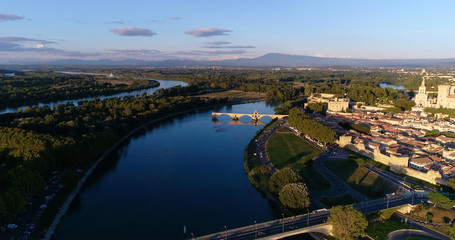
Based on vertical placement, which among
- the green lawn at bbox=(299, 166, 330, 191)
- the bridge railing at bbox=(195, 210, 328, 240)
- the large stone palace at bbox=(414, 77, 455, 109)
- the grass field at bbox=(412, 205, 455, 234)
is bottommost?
the grass field at bbox=(412, 205, 455, 234)

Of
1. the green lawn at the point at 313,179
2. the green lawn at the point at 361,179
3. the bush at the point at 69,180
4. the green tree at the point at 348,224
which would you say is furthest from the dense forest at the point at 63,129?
the green tree at the point at 348,224

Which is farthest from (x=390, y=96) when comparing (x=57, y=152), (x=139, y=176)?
(x=57, y=152)

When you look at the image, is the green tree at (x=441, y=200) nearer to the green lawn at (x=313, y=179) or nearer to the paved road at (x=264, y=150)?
the green lawn at (x=313, y=179)

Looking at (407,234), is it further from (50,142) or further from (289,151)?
(50,142)

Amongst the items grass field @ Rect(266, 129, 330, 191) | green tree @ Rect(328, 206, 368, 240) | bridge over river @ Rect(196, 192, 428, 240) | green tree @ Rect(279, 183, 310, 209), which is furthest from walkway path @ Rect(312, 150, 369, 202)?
green tree @ Rect(328, 206, 368, 240)

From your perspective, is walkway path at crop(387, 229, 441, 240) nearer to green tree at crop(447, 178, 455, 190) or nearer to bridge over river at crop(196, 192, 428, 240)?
bridge over river at crop(196, 192, 428, 240)

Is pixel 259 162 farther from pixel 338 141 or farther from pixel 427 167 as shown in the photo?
pixel 427 167
